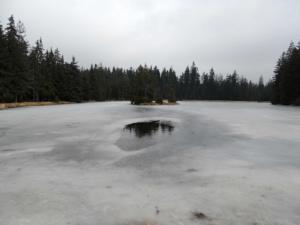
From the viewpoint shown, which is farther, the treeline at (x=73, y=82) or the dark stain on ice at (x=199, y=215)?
the treeline at (x=73, y=82)

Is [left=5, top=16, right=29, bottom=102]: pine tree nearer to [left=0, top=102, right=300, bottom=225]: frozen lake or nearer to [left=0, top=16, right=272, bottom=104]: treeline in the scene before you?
[left=0, top=16, right=272, bottom=104]: treeline

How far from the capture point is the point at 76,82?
58.7 meters

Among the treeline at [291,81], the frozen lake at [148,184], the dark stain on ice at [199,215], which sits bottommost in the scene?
the frozen lake at [148,184]

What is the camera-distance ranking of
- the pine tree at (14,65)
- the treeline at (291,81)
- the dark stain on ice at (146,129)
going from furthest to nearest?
the treeline at (291,81), the pine tree at (14,65), the dark stain on ice at (146,129)

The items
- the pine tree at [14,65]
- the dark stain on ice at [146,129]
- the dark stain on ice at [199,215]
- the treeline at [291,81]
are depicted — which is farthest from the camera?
the treeline at [291,81]

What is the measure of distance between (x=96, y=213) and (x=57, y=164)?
294cm

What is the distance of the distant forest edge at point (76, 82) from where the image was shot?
115ft

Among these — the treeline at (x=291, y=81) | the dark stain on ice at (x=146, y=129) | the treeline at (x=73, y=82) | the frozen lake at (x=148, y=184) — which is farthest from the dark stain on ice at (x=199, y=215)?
the treeline at (x=291, y=81)

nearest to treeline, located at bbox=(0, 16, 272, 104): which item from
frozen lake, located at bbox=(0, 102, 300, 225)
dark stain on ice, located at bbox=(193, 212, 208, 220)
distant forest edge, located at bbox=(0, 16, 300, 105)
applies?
distant forest edge, located at bbox=(0, 16, 300, 105)

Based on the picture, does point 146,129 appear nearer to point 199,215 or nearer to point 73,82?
point 199,215

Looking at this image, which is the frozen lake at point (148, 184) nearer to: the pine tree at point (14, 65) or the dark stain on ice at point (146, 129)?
the dark stain on ice at point (146, 129)

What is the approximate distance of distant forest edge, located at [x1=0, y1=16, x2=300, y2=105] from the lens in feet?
115

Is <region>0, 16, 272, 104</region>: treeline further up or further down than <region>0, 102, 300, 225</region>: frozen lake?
further up

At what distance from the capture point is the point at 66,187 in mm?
4234
